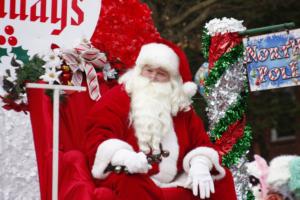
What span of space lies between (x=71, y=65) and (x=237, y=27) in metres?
1.57

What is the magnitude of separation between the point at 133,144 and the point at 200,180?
1.93 feet

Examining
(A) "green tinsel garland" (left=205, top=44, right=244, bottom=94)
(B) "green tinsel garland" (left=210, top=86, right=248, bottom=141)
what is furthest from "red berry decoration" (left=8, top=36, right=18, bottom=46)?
(B) "green tinsel garland" (left=210, top=86, right=248, bottom=141)

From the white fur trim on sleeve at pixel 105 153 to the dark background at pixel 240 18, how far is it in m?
8.69

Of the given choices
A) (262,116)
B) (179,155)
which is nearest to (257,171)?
(179,155)

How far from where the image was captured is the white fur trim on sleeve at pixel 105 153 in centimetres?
580

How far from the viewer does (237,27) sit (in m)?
7.43

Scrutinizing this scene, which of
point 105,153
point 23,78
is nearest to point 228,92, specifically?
point 105,153

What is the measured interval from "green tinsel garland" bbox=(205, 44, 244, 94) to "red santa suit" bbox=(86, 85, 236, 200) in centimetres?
110

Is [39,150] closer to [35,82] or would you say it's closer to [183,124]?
[35,82]

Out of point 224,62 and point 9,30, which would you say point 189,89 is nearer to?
point 224,62

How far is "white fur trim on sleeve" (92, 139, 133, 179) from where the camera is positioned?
580cm

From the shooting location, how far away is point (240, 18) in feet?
53.2

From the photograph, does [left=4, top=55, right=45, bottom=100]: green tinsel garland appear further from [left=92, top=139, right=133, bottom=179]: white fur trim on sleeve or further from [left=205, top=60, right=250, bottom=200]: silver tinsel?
[left=205, top=60, right=250, bottom=200]: silver tinsel

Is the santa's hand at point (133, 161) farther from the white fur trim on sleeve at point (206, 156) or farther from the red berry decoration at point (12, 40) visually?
the red berry decoration at point (12, 40)
